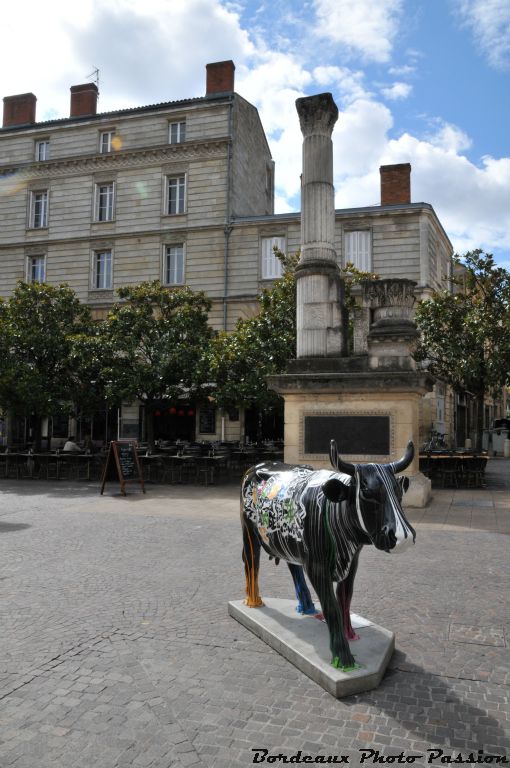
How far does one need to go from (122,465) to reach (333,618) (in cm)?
1218

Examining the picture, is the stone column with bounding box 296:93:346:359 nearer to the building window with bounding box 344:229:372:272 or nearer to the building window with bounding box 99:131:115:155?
the building window with bounding box 344:229:372:272

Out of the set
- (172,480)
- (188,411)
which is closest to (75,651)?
(172,480)

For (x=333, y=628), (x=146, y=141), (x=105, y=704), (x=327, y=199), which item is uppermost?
(x=146, y=141)

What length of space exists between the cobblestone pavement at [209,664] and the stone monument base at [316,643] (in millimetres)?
81

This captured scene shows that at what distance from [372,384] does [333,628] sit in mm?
8502

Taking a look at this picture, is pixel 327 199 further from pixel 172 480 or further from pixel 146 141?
pixel 146 141

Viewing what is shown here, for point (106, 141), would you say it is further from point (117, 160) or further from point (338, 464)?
point (338, 464)

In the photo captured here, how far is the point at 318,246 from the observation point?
13.8m

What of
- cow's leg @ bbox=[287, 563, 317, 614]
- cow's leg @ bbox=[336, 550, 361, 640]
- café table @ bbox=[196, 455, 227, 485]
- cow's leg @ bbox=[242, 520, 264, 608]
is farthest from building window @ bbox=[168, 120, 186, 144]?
cow's leg @ bbox=[336, 550, 361, 640]

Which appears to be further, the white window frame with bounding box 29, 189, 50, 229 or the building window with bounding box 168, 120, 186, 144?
the white window frame with bounding box 29, 189, 50, 229

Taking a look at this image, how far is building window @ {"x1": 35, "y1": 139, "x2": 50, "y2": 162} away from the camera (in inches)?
1428

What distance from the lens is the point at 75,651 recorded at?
191 inches

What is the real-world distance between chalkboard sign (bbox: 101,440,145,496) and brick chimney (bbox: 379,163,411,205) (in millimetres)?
22548

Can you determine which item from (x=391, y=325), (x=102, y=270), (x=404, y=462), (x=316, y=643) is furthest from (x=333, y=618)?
(x=102, y=270)
